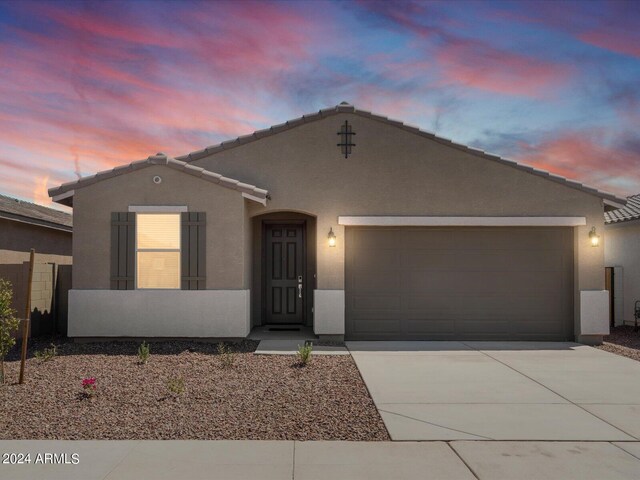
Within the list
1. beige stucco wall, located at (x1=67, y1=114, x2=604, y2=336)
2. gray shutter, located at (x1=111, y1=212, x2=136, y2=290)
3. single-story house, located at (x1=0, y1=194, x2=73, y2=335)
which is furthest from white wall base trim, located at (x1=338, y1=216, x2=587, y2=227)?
single-story house, located at (x1=0, y1=194, x2=73, y2=335)

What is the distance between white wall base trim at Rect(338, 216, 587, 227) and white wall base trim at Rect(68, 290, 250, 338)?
2963 millimetres

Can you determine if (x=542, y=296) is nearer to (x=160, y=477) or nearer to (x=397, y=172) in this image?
(x=397, y=172)

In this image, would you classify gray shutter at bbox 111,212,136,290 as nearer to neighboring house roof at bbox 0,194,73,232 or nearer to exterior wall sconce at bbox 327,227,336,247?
exterior wall sconce at bbox 327,227,336,247

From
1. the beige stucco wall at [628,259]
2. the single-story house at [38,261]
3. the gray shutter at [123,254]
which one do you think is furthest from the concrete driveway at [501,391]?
the single-story house at [38,261]

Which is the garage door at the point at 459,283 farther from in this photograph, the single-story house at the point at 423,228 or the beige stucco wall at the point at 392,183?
the beige stucco wall at the point at 392,183

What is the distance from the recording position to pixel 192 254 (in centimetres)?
1021

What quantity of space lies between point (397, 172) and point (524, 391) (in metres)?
5.50

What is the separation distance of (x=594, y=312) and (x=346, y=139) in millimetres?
6362

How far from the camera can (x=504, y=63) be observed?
11906 mm

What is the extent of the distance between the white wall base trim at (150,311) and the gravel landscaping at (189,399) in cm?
95

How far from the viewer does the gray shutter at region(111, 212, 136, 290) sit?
33.4 ft

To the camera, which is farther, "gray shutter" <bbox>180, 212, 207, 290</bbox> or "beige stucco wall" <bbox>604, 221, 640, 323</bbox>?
"beige stucco wall" <bbox>604, 221, 640, 323</bbox>

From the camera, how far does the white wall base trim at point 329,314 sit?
35.5 ft

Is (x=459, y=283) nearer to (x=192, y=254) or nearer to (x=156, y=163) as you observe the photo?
(x=192, y=254)
